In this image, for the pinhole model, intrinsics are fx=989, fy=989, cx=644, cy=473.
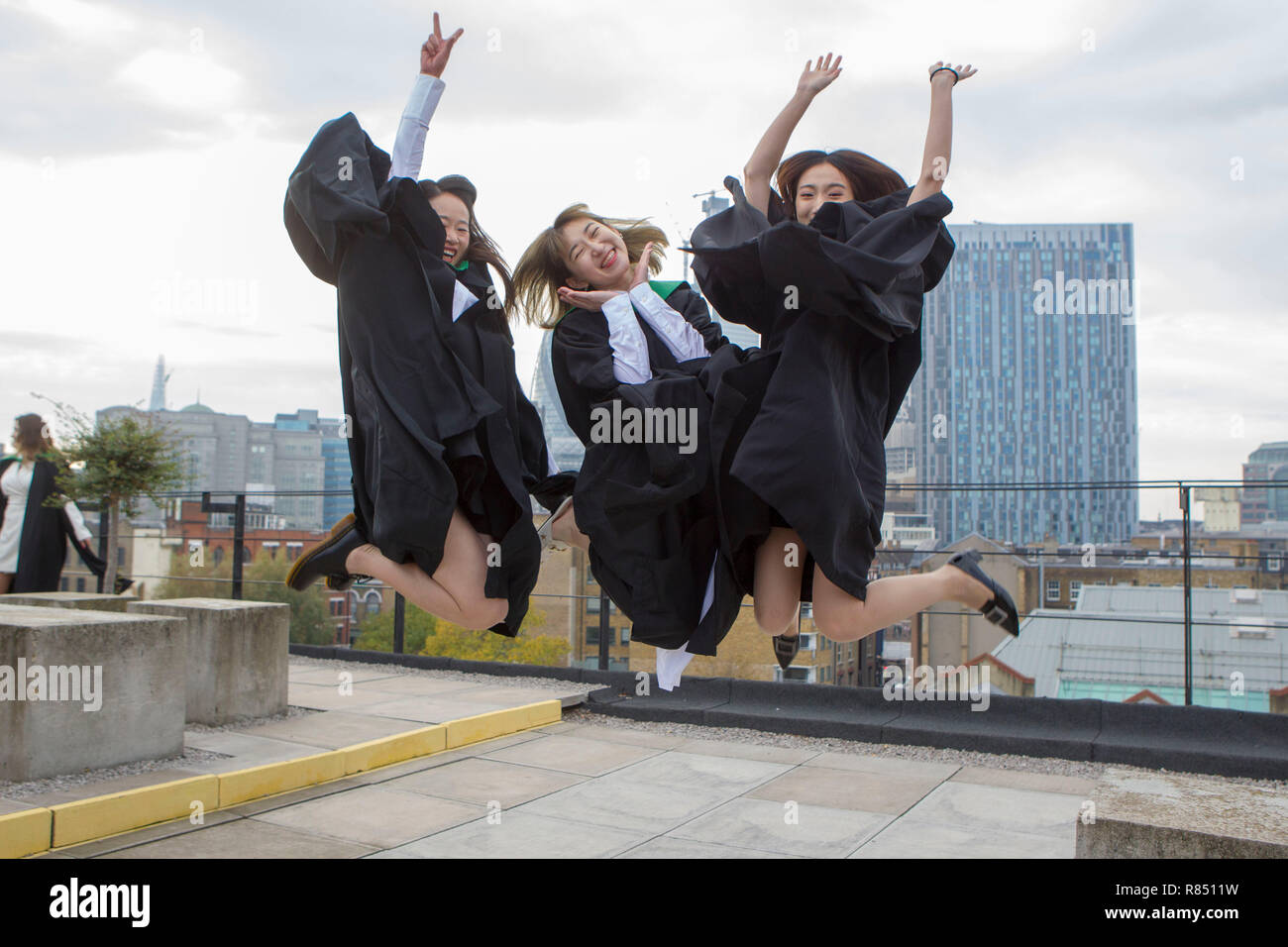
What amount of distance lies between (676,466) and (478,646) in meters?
26.1

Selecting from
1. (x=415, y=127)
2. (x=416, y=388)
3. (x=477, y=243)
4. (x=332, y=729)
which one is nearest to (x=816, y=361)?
(x=416, y=388)

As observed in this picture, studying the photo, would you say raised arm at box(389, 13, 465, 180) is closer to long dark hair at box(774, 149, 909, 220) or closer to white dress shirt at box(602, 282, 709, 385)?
white dress shirt at box(602, 282, 709, 385)

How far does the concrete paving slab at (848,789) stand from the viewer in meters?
6.04

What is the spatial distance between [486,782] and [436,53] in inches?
192

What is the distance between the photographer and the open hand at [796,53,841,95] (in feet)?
8.88

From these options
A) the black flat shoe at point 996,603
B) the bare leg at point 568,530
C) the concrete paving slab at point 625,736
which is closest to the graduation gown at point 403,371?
the bare leg at point 568,530

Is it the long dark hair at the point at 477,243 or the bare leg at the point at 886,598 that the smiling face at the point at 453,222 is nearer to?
the long dark hair at the point at 477,243

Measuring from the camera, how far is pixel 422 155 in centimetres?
276

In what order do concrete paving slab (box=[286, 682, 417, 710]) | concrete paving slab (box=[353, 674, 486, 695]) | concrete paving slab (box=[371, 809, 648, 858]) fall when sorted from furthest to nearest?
concrete paving slab (box=[353, 674, 486, 695]) < concrete paving slab (box=[286, 682, 417, 710]) < concrete paving slab (box=[371, 809, 648, 858])

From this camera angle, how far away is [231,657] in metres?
7.26

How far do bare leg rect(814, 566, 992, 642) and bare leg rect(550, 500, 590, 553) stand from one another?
71 cm

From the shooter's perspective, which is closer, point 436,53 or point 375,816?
point 436,53

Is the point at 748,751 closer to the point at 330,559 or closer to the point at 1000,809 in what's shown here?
the point at 1000,809

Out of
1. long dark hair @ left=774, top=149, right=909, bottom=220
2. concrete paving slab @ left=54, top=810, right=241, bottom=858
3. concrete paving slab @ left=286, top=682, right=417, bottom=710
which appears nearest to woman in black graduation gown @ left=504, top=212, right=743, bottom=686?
long dark hair @ left=774, top=149, right=909, bottom=220
